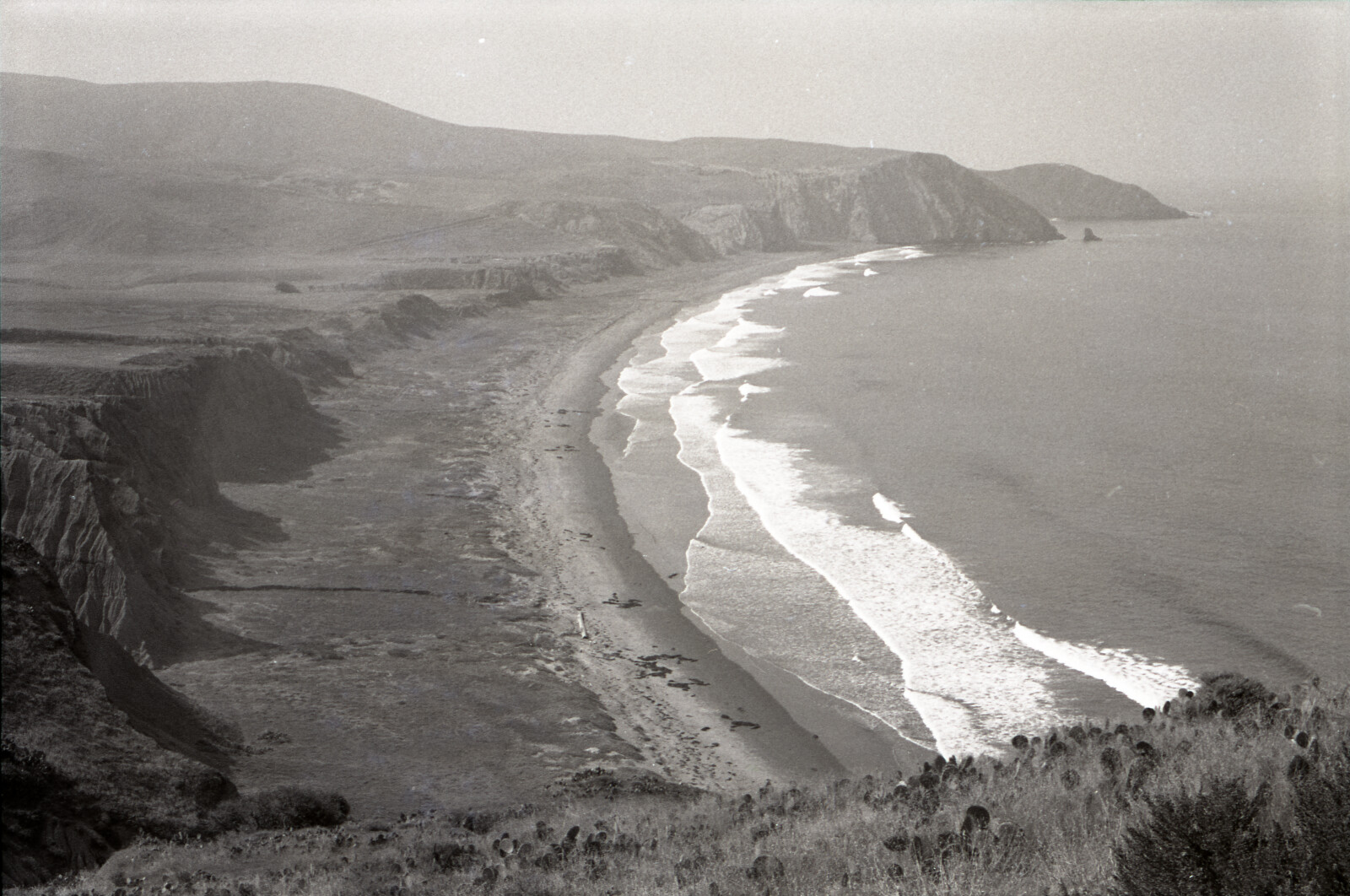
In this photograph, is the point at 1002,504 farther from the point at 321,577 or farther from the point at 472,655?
the point at 321,577

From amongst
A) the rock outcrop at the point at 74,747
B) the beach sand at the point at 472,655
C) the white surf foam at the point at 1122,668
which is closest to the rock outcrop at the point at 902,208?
the beach sand at the point at 472,655

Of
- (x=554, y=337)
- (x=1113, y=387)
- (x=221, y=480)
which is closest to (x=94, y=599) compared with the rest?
(x=221, y=480)

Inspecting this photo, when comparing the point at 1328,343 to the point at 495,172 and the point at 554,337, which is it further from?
Result: the point at 495,172

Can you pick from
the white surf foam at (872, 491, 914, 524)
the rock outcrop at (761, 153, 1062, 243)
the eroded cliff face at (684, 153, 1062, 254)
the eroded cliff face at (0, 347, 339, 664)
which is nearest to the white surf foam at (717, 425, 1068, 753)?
the white surf foam at (872, 491, 914, 524)

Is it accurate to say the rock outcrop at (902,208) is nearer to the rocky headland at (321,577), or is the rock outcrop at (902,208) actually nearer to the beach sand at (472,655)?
the rocky headland at (321,577)

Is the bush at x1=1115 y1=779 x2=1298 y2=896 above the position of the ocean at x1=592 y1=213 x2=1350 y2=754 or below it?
above

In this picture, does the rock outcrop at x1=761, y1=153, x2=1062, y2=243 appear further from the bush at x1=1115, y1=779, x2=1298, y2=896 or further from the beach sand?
the bush at x1=1115, y1=779, x2=1298, y2=896
